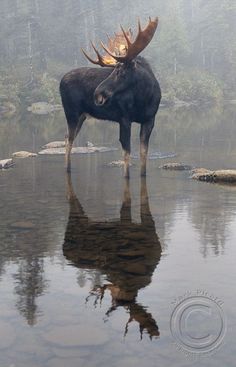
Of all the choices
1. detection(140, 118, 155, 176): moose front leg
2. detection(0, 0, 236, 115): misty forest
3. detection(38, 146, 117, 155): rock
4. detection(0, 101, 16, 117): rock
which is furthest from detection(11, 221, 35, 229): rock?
detection(0, 0, 236, 115): misty forest

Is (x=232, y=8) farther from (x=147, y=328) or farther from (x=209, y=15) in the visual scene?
(x=147, y=328)

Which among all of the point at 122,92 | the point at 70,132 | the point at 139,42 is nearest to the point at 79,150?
the point at 70,132

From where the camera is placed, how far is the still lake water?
396 centimetres

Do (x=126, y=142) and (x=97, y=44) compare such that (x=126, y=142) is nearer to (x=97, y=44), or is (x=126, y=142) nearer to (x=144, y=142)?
(x=144, y=142)

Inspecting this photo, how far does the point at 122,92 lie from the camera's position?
1119 centimetres

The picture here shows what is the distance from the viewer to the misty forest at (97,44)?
190 ft

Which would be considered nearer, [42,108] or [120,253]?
[120,253]

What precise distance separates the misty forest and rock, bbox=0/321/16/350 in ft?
147

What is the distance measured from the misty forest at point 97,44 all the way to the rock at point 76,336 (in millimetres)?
44998

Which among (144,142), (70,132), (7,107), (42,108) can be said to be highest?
(70,132)

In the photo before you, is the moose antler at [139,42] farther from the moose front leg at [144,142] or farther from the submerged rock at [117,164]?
the submerged rock at [117,164]

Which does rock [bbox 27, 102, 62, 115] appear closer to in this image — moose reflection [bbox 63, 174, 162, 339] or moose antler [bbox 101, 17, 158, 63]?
moose antler [bbox 101, 17, 158, 63]

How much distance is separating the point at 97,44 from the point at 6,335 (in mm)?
81693

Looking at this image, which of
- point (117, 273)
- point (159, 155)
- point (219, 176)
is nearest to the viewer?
point (117, 273)
